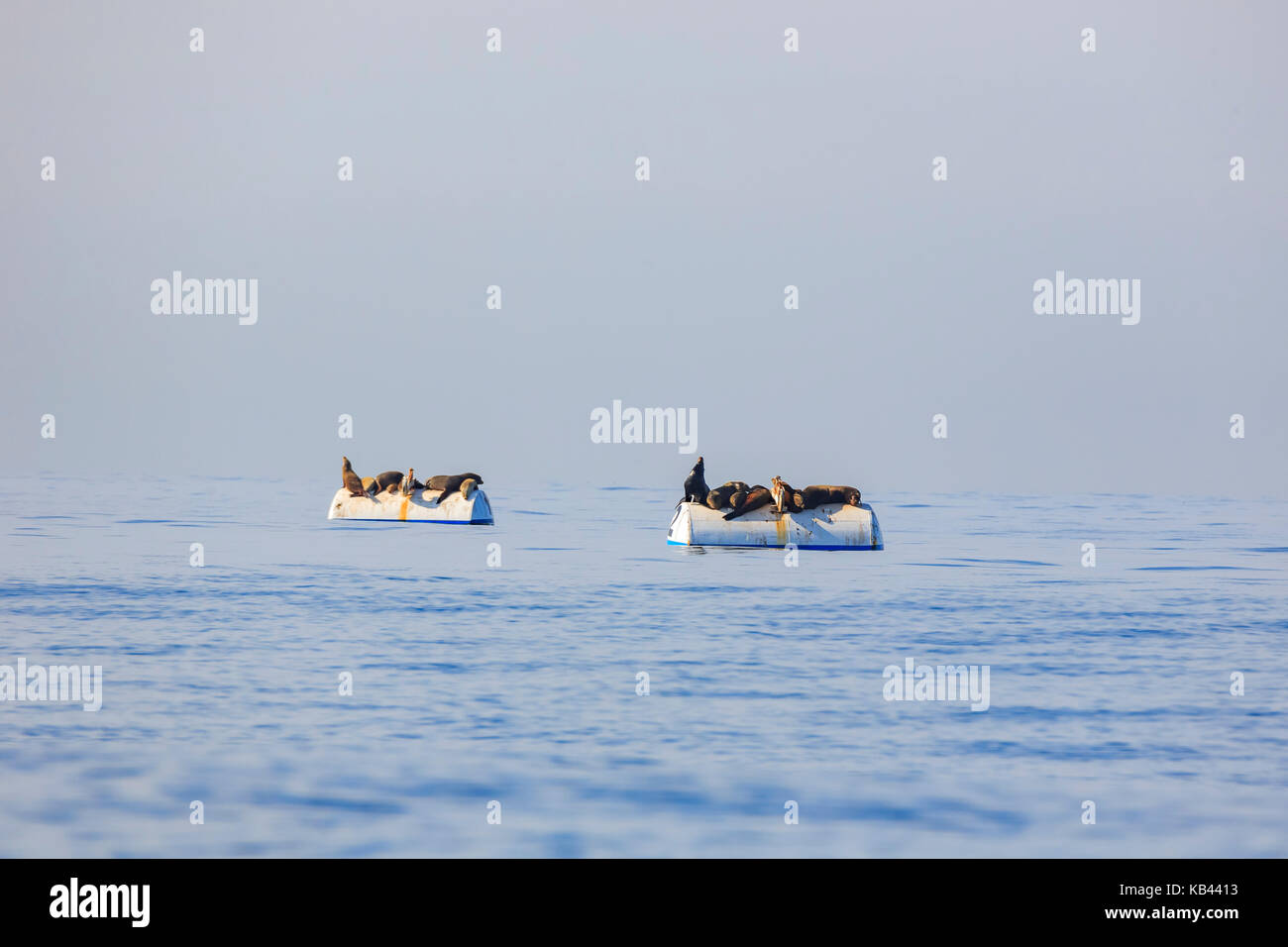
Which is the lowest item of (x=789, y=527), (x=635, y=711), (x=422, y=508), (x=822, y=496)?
(x=635, y=711)

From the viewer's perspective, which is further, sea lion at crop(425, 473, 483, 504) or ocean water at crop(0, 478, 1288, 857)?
sea lion at crop(425, 473, 483, 504)

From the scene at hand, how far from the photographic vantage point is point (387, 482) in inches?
1959

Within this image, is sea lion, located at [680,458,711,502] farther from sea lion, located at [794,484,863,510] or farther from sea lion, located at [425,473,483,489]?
sea lion, located at [425,473,483,489]

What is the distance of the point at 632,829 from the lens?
1181 centimetres

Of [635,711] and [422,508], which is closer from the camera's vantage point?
[635,711]

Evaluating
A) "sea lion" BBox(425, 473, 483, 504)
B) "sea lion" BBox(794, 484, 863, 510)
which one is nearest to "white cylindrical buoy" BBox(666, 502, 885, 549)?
"sea lion" BBox(794, 484, 863, 510)

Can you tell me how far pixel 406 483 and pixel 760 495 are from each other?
17.7 metres

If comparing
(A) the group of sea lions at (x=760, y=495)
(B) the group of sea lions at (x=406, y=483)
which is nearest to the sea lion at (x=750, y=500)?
(A) the group of sea lions at (x=760, y=495)

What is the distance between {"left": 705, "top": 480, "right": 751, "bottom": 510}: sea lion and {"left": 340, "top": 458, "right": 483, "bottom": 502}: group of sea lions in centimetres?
1328

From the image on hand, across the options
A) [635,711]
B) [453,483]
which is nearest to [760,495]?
[453,483]

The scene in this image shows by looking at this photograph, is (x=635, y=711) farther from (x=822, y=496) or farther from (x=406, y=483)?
(x=406, y=483)

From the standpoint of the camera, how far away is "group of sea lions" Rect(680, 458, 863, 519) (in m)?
35.5
